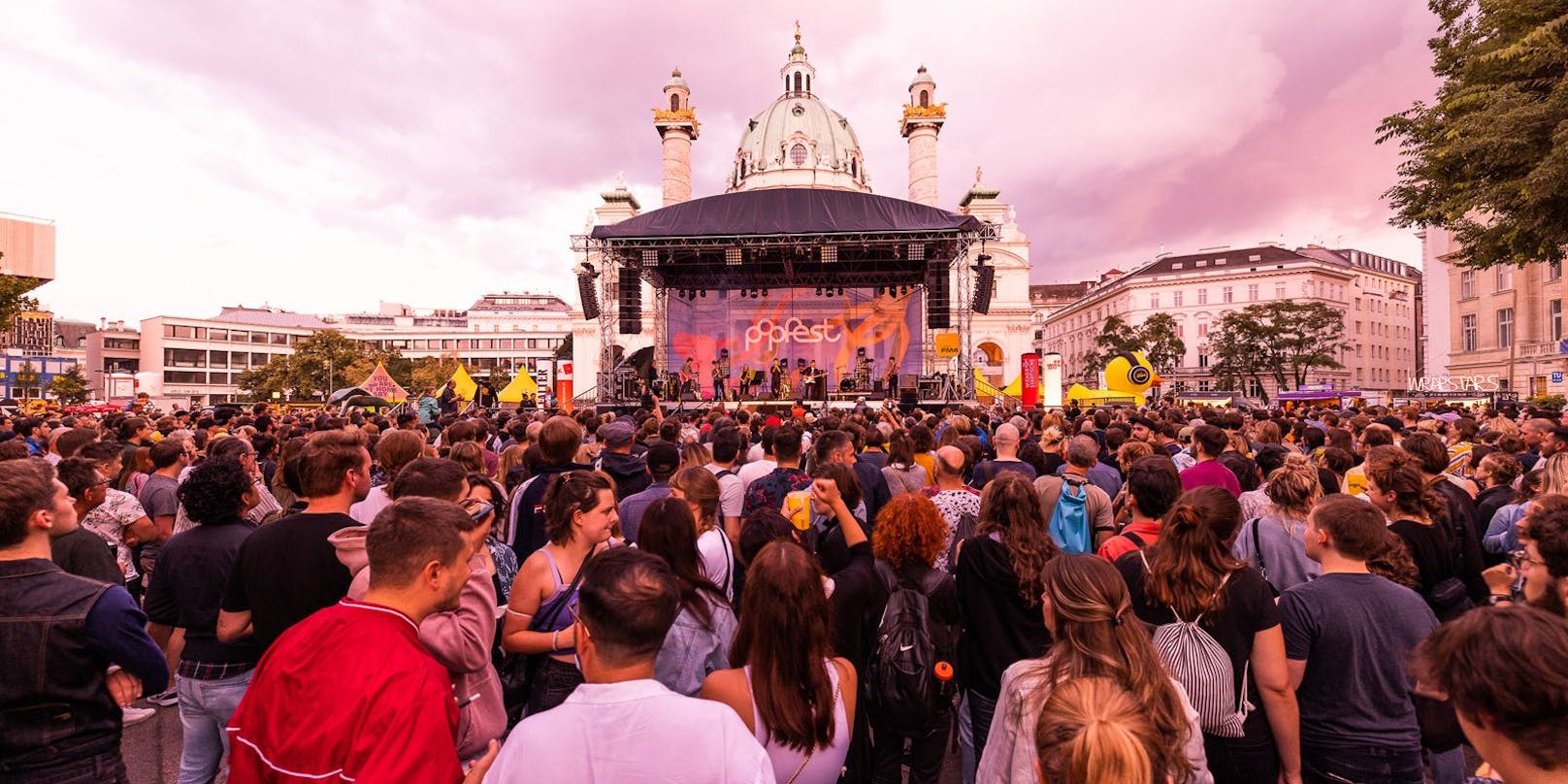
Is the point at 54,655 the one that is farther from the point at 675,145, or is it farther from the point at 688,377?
the point at 675,145

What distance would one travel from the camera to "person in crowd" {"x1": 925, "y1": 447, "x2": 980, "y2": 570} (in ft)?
14.2

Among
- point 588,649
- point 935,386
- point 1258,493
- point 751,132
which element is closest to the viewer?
point 588,649

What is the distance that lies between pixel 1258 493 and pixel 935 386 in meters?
19.6

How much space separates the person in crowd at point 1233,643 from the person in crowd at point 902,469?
3171 mm

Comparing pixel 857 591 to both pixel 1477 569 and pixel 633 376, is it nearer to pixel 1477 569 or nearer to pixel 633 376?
pixel 1477 569

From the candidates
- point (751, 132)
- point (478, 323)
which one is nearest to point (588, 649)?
point (751, 132)

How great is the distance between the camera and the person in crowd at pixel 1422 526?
385 cm

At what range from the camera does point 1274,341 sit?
5950 cm

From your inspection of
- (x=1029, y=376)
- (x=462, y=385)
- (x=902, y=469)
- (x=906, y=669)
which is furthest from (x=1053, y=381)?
(x=906, y=669)

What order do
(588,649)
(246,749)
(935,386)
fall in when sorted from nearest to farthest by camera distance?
(588,649) → (246,749) → (935,386)

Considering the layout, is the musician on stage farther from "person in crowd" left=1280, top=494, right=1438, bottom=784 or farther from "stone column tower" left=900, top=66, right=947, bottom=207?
"stone column tower" left=900, top=66, right=947, bottom=207

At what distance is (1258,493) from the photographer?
4.94 m

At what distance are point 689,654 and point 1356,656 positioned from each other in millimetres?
2622

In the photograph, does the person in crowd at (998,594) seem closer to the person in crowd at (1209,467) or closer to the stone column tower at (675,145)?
the person in crowd at (1209,467)
